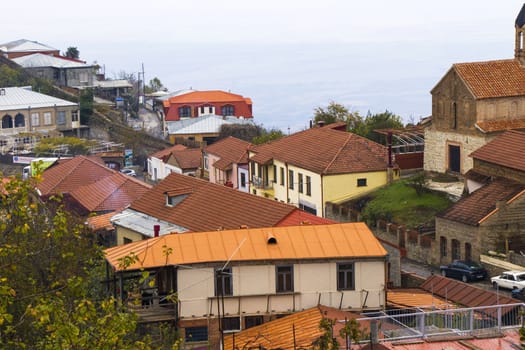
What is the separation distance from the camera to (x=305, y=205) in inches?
2293

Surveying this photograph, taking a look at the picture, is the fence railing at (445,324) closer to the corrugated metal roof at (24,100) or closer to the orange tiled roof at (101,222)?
the orange tiled roof at (101,222)

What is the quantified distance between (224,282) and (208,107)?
7518 centimetres

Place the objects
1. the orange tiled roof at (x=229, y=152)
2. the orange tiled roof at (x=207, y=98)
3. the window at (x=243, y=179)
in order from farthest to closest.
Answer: the orange tiled roof at (x=207, y=98), the orange tiled roof at (x=229, y=152), the window at (x=243, y=179)

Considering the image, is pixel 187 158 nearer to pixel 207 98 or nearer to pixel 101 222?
pixel 101 222

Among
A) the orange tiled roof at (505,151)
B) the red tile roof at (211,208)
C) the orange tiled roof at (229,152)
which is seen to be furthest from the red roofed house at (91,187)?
the orange tiled roof at (505,151)

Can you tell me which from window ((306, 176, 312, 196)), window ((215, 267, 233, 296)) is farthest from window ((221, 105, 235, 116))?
window ((215, 267, 233, 296))

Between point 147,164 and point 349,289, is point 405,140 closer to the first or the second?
point 147,164

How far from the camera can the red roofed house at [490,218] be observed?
4584 cm

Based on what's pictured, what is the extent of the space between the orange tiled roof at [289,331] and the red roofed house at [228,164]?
32.8 metres

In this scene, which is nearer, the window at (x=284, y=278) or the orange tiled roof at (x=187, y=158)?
the window at (x=284, y=278)

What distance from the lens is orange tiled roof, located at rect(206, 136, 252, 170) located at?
6638 cm

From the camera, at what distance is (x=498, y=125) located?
57.0m

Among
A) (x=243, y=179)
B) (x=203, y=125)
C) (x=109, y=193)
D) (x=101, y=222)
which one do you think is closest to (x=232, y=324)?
(x=101, y=222)

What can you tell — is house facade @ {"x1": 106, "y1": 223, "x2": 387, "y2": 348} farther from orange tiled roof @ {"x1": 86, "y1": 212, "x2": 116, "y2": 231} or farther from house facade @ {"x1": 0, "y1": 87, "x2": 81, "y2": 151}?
house facade @ {"x1": 0, "y1": 87, "x2": 81, "y2": 151}
